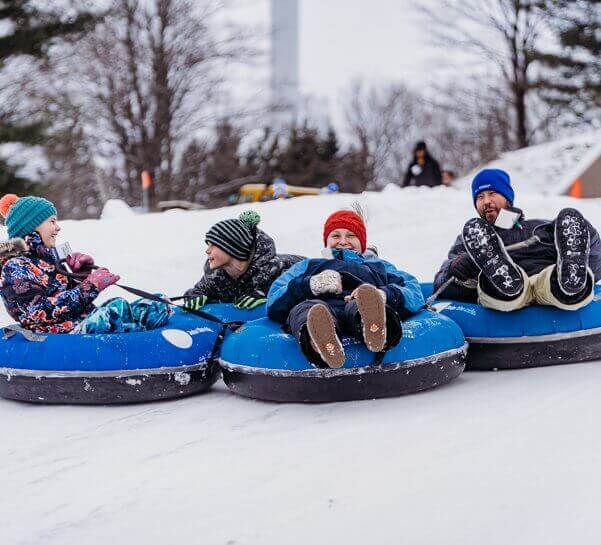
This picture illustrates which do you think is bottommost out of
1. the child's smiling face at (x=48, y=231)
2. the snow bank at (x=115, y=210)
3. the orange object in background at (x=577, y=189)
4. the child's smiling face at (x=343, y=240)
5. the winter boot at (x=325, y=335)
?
the winter boot at (x=325, y=335)

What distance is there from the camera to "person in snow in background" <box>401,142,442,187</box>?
48.0 feet

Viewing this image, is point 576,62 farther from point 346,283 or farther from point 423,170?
point 346,283

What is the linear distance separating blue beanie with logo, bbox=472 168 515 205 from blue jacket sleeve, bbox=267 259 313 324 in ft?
4.12

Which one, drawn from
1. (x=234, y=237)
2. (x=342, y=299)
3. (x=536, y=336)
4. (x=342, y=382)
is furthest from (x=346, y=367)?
(x=234, y=237)

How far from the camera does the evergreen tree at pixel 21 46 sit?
16.8 m

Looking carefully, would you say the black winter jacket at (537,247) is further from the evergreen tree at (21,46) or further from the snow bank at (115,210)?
the evergreen tree at (21,46)

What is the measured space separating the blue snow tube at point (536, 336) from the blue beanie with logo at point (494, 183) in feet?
2.53

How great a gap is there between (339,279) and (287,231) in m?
5.05

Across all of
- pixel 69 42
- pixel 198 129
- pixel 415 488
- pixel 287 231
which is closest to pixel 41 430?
pixel 415 488

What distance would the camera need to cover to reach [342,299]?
4094 millimetres

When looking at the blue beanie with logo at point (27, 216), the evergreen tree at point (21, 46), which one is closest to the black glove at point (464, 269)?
the blue beanie with logo at point (27, 216)

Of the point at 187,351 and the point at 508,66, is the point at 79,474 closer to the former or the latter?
the point at 187,351

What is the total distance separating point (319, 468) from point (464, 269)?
7.20 ft

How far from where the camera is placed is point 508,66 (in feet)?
79.4
